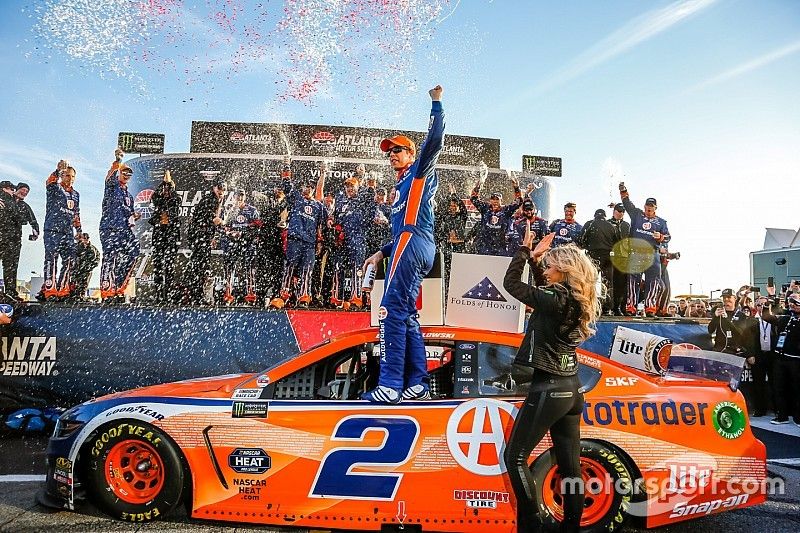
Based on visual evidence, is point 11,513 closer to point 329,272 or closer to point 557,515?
point 557,515

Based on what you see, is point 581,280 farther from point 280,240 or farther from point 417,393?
point 280,240

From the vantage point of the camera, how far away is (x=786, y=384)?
7309 mm

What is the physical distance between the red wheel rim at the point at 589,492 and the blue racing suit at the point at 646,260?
6.22 m

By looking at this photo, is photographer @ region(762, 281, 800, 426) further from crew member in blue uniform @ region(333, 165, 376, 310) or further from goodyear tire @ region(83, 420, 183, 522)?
goodyear tire @ region(83, 420, 183, 522)

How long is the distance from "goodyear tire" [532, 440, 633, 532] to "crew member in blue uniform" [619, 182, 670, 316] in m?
6.20

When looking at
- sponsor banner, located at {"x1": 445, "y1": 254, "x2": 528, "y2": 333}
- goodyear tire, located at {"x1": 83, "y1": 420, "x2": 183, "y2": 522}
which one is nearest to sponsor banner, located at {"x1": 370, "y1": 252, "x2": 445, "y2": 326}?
sponsor banner, located at {"x1": 445, "y1": 254, "x2": 528, "y2": 333}

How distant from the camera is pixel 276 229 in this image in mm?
9688

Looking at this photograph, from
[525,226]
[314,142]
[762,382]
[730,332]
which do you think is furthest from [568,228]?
[314,142]

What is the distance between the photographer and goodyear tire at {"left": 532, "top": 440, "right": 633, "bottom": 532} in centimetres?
305

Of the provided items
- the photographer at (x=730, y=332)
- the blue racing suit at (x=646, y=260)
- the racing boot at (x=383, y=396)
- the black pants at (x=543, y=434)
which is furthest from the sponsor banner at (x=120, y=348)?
the photographer at (x=730, y=332)

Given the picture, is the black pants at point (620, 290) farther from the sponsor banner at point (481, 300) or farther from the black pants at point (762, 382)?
the sponsor banner at point (481, 300)

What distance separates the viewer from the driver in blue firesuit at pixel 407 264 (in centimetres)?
337

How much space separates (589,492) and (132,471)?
2764 millimetres

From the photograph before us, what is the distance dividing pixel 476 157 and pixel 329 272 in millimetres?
13527
